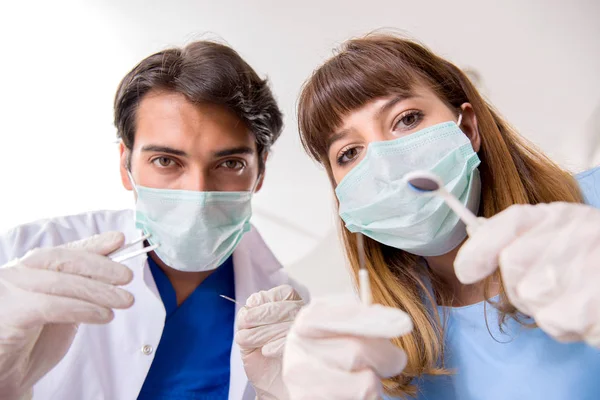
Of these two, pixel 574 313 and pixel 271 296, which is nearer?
pixel 574 313

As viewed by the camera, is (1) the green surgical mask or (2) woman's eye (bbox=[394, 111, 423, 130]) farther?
(1) the green surgical mask

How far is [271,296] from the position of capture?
1292 mm

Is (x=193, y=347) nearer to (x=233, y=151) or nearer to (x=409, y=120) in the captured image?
(x=233, y=151)

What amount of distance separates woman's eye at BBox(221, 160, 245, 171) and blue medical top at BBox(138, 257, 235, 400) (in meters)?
0.39

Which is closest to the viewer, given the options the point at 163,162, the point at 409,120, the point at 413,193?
the point at 413,193

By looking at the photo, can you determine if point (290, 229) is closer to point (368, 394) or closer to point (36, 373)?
point (36, 373)

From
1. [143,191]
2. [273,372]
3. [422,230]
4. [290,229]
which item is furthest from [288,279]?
[422,230]

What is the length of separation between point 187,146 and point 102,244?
1.38 ft

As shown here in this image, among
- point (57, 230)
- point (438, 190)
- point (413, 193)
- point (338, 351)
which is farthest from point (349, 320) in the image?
point (57, 230)

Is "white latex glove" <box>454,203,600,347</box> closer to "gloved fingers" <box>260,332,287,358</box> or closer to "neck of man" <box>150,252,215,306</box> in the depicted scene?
"gloved fingers" <box>260,332,287,358</box>

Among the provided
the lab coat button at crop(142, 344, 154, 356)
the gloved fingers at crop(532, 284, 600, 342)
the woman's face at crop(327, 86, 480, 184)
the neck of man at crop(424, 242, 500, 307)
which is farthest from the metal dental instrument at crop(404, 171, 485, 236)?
the lab coat button at crop(142, 344, 154, 356)

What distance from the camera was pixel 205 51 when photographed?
1.56 m

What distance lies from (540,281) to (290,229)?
1.45 meters

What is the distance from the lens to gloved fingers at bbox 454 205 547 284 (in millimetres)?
744
